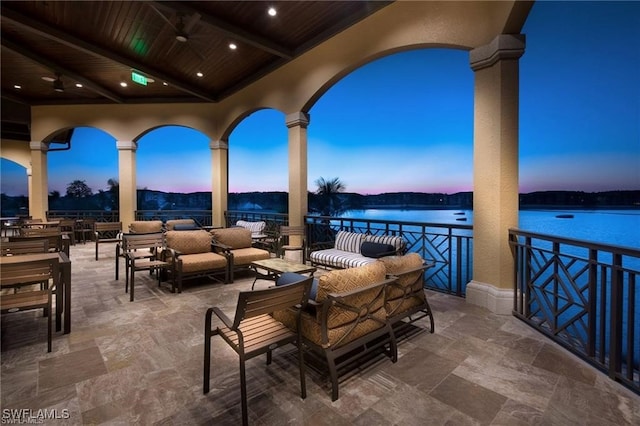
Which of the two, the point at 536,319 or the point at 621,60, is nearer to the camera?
the point at 536,319

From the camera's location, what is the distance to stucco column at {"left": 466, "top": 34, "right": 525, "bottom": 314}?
3256 millimetres

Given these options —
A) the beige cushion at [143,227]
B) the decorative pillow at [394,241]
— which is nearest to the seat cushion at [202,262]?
the decorative pillow at [394,241]

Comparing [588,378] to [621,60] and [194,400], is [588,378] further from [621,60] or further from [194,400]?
[621,60]

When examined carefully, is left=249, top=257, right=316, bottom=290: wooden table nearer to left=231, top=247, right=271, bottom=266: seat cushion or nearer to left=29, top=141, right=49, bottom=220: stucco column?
left=231, top=247, right=271, bottom=266: seat cushion

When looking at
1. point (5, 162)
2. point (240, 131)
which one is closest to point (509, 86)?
point (240, 131)

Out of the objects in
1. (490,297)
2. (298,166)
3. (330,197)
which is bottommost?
(490,297)

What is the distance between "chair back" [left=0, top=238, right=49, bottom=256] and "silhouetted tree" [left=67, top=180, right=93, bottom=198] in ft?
46.7

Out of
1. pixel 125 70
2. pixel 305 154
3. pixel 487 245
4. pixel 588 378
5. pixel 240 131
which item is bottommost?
pixel 588 378

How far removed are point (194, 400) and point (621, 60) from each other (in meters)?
15.4

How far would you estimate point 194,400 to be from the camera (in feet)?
5.93

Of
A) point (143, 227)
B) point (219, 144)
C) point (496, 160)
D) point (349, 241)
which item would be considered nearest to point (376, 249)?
point (349, 241)

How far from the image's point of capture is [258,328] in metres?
1.97

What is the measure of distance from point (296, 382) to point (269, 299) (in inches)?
32.5

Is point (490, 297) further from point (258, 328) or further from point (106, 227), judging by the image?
point (106, 227)
